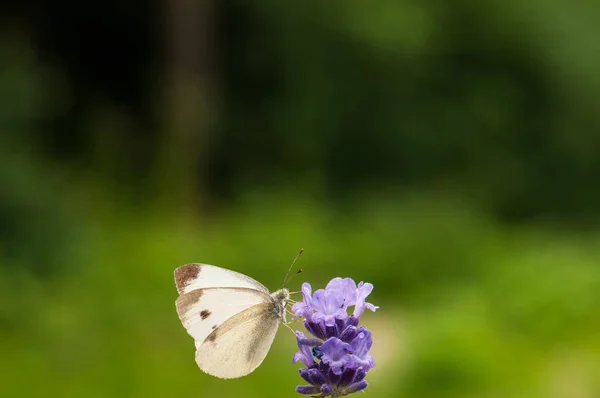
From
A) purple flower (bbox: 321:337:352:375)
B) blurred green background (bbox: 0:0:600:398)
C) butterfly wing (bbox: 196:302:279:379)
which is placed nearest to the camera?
purple flower (bbox: 321:337:352:375)

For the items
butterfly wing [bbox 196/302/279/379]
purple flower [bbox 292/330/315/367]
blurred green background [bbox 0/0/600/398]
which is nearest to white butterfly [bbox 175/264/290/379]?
butterfly wing [bbox 196/302/279/379]

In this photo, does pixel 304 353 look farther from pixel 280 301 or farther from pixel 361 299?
pixel 280 301

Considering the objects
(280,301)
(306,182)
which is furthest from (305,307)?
(306,182)

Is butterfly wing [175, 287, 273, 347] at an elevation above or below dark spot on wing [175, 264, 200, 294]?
below

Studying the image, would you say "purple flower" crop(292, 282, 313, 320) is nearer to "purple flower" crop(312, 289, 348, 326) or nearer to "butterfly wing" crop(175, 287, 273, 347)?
"purple flower" crop(312, 289, 348, 326)

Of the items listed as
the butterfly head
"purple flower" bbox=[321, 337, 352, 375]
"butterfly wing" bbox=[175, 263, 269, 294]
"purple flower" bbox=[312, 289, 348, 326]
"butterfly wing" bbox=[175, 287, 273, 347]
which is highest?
"butterfly wing" bbox=[175, 263, 269, 294]

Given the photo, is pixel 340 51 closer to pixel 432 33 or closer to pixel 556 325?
pixel 432 33
